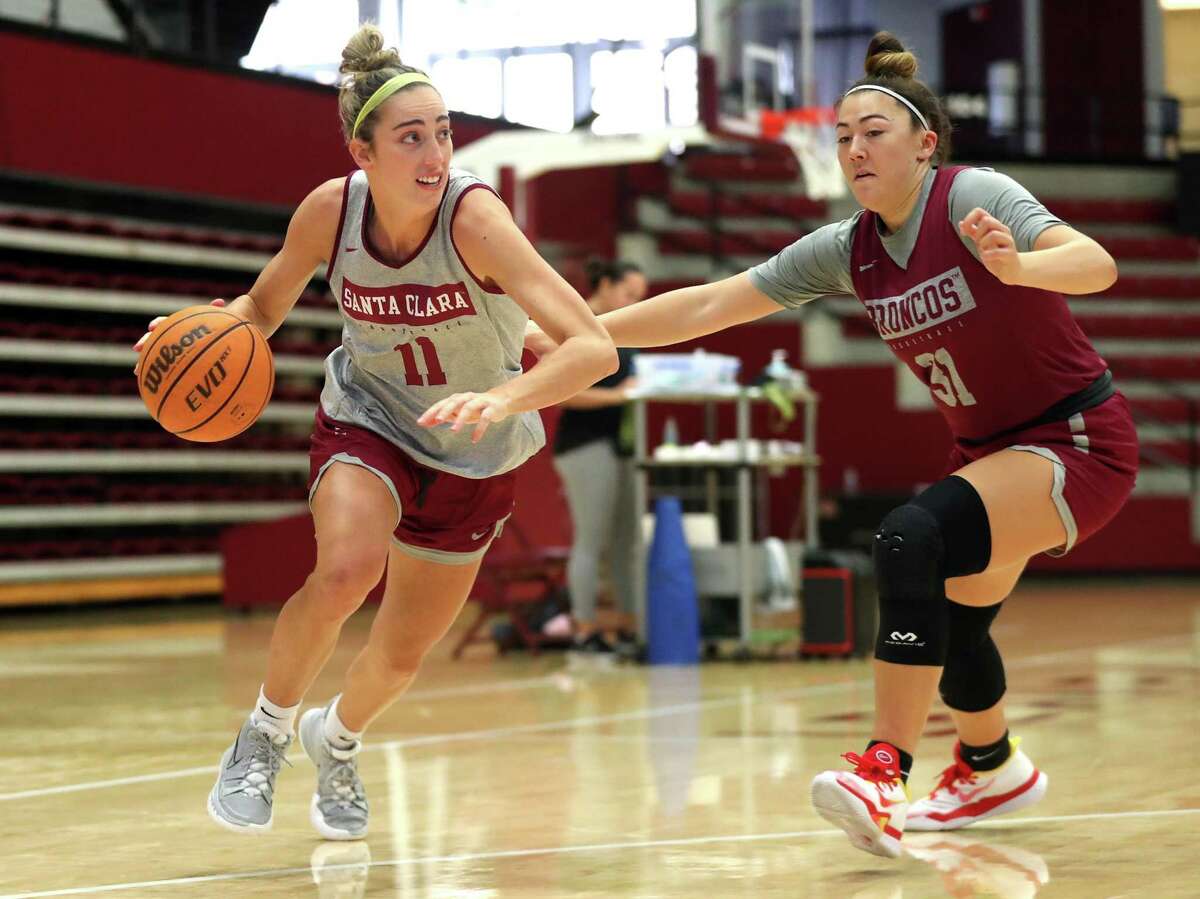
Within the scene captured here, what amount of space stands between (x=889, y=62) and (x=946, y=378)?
75cm

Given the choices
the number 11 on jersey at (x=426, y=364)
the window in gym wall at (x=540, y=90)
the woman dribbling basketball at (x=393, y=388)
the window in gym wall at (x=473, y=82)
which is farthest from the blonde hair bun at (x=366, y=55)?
the window in gym wall at (x=540, y=90)

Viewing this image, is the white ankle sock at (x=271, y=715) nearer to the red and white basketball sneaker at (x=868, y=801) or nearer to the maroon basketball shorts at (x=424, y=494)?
the maroon basketball shorts at (x=424, y=494)

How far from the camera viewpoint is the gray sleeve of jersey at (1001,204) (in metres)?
3.74

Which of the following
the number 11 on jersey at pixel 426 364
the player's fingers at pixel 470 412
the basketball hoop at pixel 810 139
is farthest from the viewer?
the basketball hoop at pixel 810 139

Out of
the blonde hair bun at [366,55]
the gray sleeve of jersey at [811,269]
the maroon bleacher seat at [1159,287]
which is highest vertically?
the blonde hair bun at [366,55]

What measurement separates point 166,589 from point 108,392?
5.47 ft

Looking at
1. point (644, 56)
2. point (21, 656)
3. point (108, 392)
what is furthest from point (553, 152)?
point (21, 656)

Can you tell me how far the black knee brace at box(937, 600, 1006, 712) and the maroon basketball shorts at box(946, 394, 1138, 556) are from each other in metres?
0.32

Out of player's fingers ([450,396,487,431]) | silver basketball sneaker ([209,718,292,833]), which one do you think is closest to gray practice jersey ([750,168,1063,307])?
player's fingers ([450,396,487,431])

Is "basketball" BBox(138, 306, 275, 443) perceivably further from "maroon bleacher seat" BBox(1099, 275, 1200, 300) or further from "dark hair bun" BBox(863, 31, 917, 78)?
"maroon bleacher seat" BBox(1099, 275, 1200, 300)

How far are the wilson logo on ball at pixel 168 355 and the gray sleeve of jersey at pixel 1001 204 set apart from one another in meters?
1.76

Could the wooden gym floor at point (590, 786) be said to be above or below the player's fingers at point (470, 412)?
below

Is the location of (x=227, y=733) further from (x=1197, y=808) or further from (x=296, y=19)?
(x=296, y=19)

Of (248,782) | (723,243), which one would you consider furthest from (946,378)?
(723,243)
